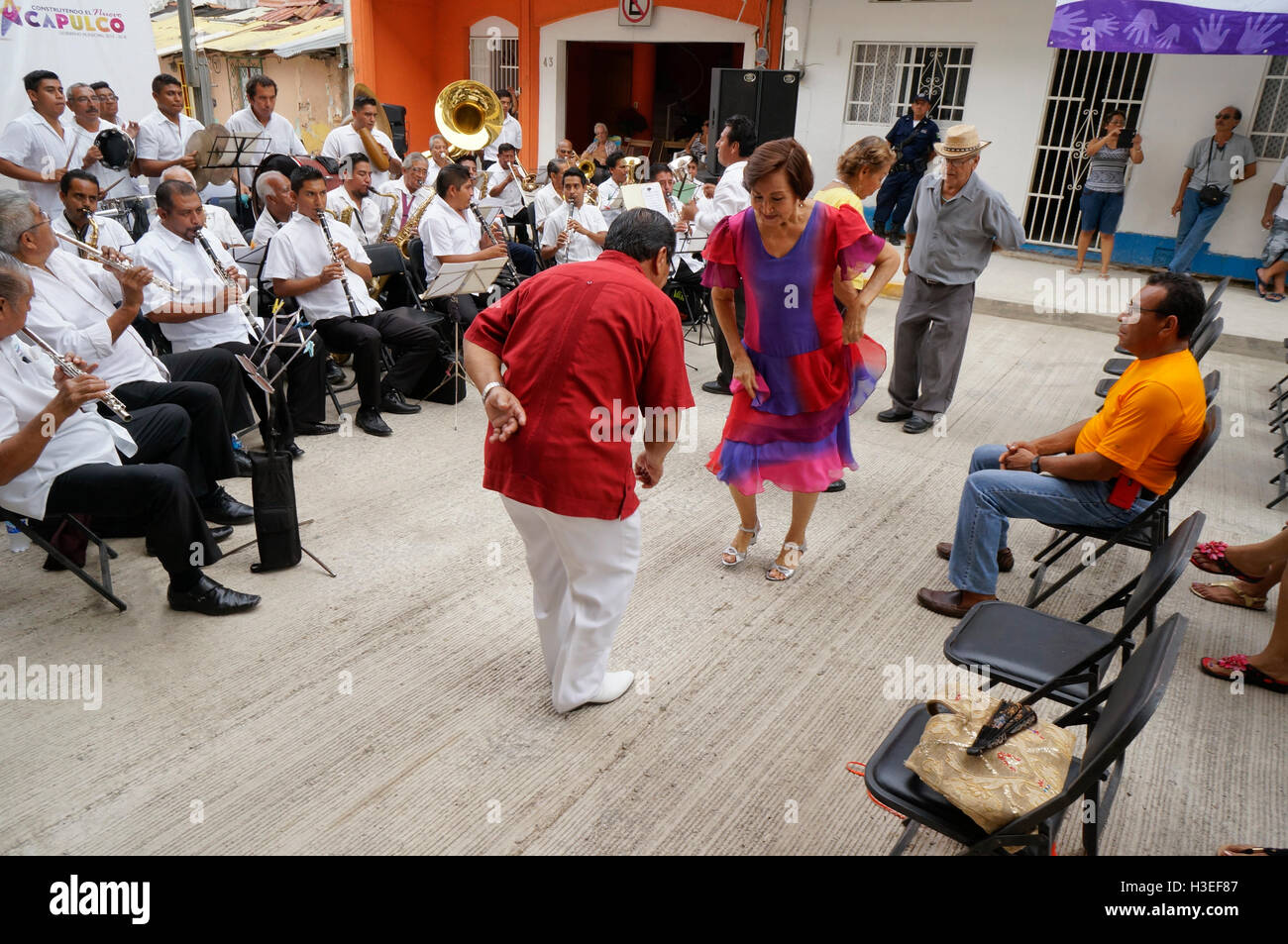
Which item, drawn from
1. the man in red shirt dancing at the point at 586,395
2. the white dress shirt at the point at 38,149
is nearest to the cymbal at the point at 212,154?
the white dress shirt at the point at 38,149

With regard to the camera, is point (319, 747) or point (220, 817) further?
point (319, 747)

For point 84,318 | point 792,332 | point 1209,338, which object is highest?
point 792,332

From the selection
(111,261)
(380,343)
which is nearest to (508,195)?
(380,343)

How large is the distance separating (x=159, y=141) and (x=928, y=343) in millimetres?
6328

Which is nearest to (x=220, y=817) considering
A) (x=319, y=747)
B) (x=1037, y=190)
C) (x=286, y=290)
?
(x=319, y=747)

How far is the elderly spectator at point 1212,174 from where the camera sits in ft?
30.3

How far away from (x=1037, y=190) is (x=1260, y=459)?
6.66m

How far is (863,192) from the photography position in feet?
15.2

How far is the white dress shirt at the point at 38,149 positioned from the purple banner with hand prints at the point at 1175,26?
28.1ft

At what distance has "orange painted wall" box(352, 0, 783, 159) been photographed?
51.0 ft

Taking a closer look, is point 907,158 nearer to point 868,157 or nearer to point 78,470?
point 868,157

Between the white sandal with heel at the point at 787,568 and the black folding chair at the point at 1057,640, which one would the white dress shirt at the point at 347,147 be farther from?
the black folding chair at the point at 1057,640

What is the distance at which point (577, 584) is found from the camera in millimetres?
2664
